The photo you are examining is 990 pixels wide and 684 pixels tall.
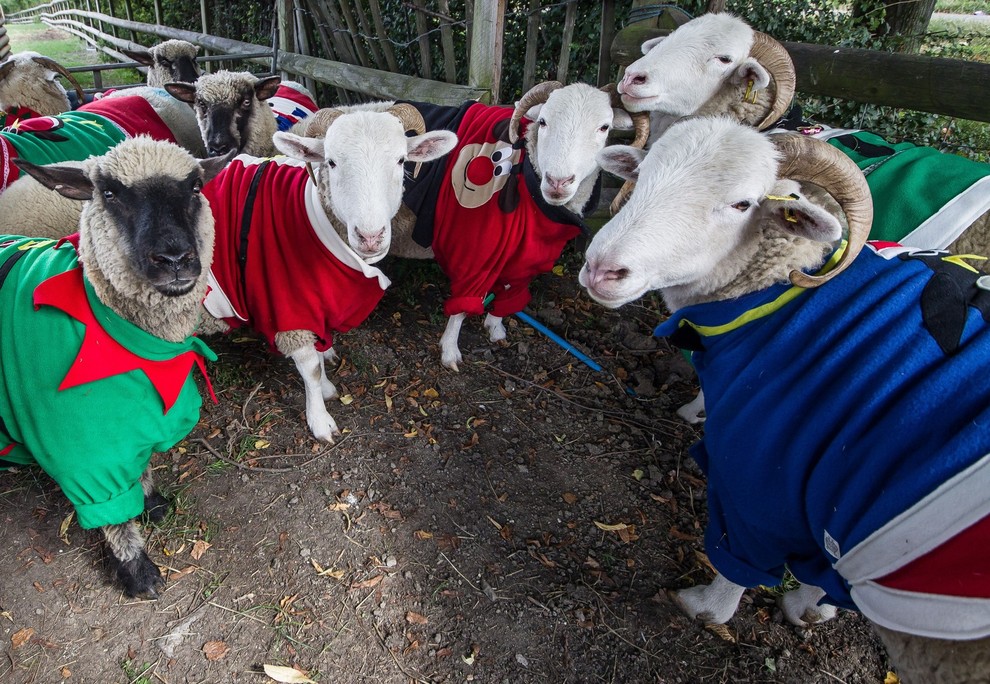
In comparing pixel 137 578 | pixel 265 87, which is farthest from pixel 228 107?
pixel 137 578

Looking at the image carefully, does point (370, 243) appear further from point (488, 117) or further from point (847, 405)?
point (847, 405)

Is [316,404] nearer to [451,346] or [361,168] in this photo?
[451,346]

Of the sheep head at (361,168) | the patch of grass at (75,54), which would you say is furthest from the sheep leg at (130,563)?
the patch of grass at (75,54)

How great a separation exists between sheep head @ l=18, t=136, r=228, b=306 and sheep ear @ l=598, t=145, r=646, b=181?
6.10 ft

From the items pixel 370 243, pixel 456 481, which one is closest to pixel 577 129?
pixel 370 243

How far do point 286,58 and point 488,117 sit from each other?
5.10 metres

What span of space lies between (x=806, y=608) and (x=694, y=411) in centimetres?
131

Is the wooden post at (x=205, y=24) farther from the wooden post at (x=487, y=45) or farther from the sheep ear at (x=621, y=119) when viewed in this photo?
the sheep ear at (x=621, y=119)

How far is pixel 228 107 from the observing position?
14.4ft

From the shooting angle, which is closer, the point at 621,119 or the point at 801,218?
the point at 801,218

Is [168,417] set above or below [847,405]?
below

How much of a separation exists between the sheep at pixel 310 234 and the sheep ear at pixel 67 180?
0.67 m

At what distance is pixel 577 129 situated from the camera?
3.16 metres

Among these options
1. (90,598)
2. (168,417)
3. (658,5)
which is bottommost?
(90,598)
